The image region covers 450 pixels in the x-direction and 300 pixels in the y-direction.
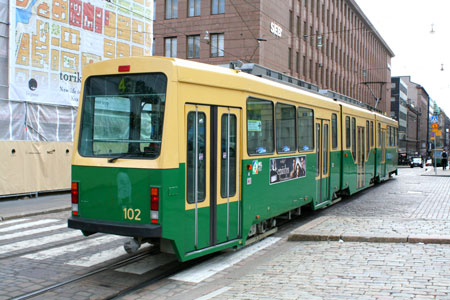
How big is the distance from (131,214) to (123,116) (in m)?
1.37

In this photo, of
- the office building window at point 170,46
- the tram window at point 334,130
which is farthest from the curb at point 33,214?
the office building window at point 170,46

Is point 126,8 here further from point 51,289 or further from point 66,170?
point 51,289

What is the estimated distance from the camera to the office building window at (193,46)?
42.0 meters

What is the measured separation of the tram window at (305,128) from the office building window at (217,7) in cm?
3143

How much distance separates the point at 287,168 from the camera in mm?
9703

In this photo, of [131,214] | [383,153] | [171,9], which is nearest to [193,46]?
[171,9]

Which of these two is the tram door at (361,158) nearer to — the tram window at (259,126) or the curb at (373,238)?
the curb at (373,238)

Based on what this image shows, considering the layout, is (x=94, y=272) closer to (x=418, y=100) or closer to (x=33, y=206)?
(x=33, y=206)

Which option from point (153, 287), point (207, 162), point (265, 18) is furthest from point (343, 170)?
point (265, 18)

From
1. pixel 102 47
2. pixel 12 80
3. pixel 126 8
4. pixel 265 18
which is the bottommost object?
pixel 12 80

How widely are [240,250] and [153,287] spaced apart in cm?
237

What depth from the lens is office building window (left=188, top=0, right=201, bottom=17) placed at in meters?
42.1

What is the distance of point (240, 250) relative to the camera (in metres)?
8.42

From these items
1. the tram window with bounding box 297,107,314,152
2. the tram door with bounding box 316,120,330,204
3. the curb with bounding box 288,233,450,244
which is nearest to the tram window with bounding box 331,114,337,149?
the tram door with bounding box 316,120,330,204
